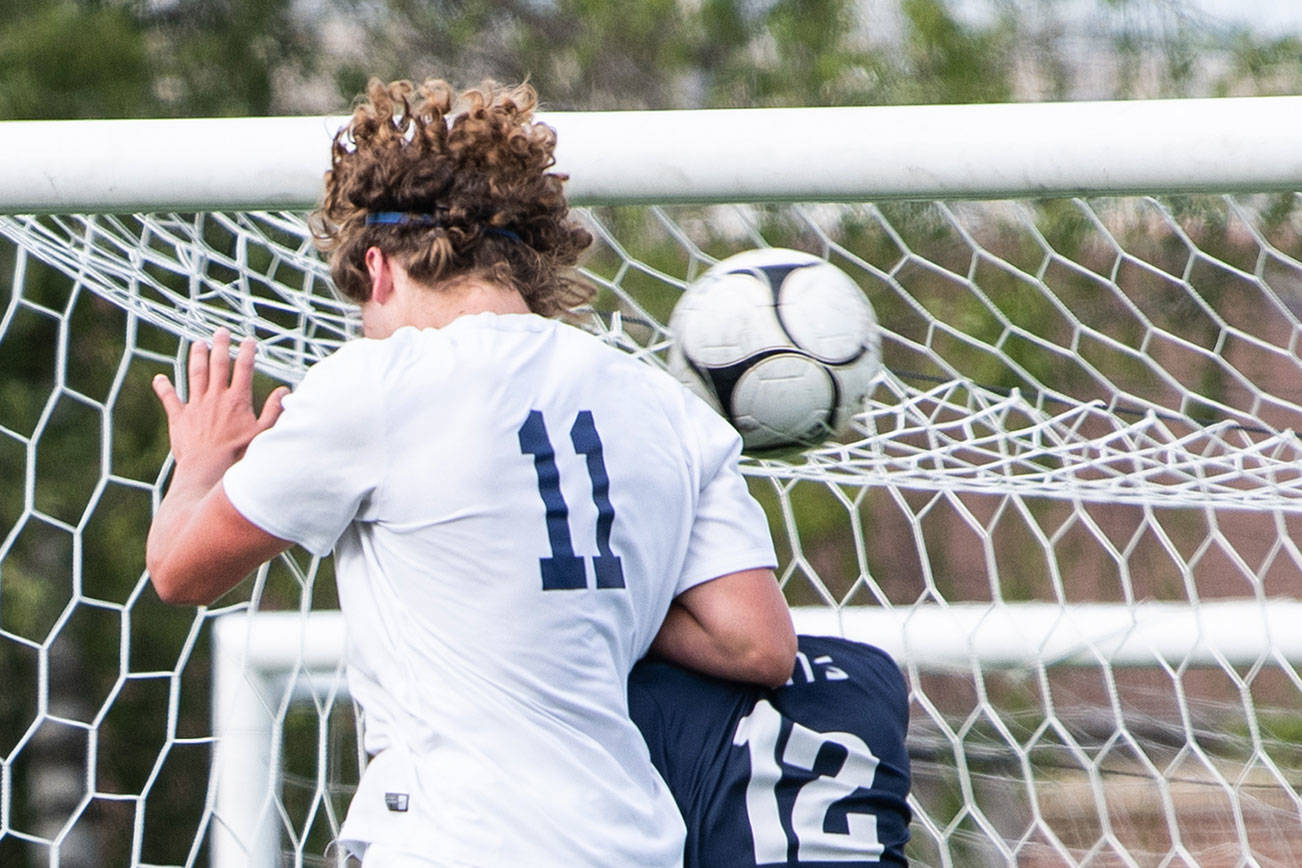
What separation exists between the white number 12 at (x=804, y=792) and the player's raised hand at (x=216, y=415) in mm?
556

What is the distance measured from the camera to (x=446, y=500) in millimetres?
1372

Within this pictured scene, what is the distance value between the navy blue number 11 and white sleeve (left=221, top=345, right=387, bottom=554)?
0.43 feet

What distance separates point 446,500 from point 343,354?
160mm

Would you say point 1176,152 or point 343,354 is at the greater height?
point 1176,152

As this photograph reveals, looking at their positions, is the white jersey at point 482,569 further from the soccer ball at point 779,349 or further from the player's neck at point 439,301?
the soccer ball at point 779,349

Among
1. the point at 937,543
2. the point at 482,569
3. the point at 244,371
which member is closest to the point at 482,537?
the point at 482,569

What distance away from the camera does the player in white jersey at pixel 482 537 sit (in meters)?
1.37

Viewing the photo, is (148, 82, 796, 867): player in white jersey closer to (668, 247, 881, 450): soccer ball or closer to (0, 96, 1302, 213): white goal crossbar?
(668, 247, 881, 450): soccer ball

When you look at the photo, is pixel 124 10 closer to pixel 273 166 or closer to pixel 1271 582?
pixel 273 166

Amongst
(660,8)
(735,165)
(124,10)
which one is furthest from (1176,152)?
(124,10)

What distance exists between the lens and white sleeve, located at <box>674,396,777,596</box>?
59.2 inches

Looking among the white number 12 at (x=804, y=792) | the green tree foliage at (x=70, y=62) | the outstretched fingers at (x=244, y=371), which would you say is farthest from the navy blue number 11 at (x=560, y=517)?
the green tree foliage at (x=70, y=62)

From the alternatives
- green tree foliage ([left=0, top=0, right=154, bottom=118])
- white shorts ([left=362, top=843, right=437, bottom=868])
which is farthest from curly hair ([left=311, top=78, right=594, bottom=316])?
green tree foliage ([left=0, top=0, right=154, bottom=118])

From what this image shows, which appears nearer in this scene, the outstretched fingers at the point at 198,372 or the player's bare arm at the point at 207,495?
the player's bare arm at the point at 207,495
